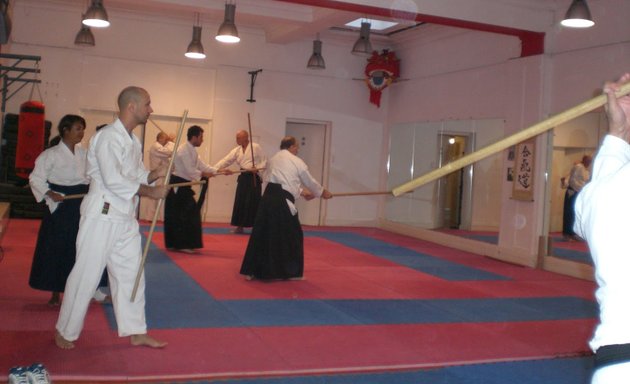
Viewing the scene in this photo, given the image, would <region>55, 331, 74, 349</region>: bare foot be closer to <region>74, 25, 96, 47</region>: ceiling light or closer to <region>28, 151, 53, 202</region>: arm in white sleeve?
<region>28, 151, 53, 202</region>: arm in white sleeve

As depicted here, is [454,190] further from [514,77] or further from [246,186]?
[246,186]

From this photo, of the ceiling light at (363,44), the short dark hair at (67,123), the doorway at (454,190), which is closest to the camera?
the short dark hair at (67,123)

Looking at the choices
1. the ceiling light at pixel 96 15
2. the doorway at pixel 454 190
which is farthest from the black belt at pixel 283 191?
the doorway at pixel 454 190

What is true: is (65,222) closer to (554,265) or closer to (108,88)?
(554,265)

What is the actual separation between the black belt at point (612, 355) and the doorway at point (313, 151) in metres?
12.3

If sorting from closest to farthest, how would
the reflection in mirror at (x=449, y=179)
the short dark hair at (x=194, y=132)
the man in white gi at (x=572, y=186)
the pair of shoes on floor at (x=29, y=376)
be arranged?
1. the pair of shoes on floor at (x=29, y=376)
2. the short dark hair at (x=194, y=132)
3. the man in white gi at (x=572, y=186)
4. the reflection in mirror at (x=449, y=179)

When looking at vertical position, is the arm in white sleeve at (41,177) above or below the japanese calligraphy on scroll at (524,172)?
below

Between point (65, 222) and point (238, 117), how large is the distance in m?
8.03

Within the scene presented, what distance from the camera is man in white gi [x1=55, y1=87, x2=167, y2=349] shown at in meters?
4.28

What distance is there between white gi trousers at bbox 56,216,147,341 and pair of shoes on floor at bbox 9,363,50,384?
0.94 meters

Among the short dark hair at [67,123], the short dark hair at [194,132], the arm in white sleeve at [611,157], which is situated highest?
the short dark hair at [194,132]

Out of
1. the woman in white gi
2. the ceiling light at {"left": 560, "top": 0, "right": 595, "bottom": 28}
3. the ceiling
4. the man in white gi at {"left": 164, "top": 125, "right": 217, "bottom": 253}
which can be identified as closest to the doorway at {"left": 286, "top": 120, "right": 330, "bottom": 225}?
the ceiling

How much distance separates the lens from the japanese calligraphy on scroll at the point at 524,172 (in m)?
9.82

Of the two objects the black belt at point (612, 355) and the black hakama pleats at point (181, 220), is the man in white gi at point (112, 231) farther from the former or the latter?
the black hakama pleats at point (181, 220)
